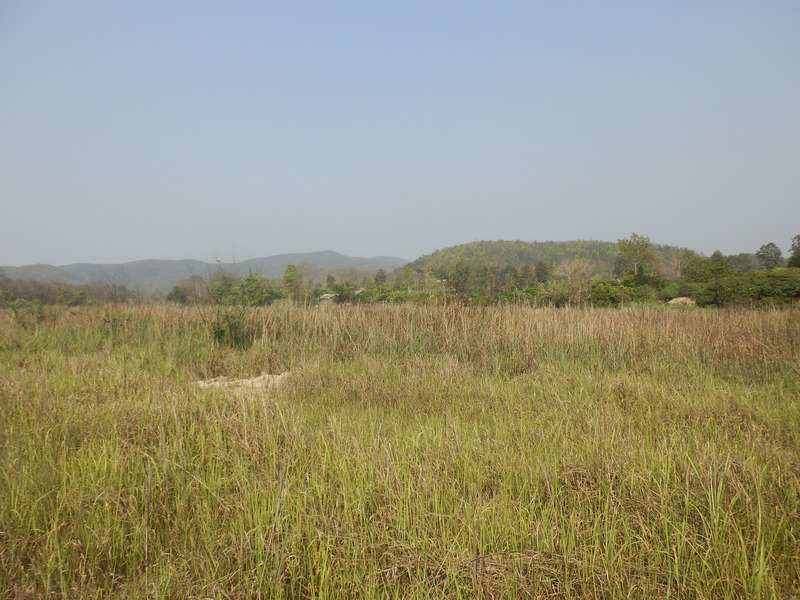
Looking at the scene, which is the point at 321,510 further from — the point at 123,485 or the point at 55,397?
the point at 55,397

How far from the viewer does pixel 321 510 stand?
7.75ft

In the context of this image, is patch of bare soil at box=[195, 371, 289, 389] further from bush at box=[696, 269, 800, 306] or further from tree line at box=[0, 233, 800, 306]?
bush at box=[696, 269, 800, 306]

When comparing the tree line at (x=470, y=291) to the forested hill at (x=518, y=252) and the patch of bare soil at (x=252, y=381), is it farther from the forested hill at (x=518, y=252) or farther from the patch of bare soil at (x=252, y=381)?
the forested hill at (x=518, y=252)

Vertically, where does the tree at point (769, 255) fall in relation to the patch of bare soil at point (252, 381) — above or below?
above

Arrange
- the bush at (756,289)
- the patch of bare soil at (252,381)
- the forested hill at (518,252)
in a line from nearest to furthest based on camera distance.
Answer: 1. the patch of bare soil at (252,381)
2. the bush at (756,289)
3. the forested hill at (518,252)

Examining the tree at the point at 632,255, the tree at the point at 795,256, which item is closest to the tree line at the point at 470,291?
the tree at the point at 795,256

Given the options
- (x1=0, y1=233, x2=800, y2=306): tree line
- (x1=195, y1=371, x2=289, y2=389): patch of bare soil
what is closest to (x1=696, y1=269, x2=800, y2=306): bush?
(x1=0, y1=233, x2=800, y2=306): tree line

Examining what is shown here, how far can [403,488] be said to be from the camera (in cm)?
253

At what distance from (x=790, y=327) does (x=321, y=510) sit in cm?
918

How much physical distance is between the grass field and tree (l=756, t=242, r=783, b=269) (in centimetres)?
2413

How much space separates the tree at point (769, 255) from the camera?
23969 millimetres

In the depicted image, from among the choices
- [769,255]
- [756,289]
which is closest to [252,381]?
[756,289]

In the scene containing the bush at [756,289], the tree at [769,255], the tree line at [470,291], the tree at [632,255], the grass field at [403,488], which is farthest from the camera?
the tree at [632,255]

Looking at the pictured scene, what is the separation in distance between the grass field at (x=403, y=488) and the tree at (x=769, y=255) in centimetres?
2413
